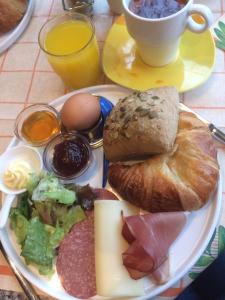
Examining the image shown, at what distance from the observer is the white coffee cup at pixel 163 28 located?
106cm

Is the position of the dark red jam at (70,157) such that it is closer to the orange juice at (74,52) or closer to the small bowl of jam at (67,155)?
the small bowl of jam at (67,155)

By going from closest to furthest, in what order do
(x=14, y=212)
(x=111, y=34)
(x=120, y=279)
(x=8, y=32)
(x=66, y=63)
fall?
(x=120, y=279)
(x=14, y=212)
(x=66, y=63)
(x=111, y=34)
(x=8, y=32)

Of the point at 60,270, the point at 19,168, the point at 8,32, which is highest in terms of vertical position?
the point at 8,32

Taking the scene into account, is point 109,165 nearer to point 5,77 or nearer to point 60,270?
point 60,270

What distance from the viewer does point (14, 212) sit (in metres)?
1.09

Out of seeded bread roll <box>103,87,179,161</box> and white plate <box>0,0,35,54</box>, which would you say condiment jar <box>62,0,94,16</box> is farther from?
seeded bread roll <box>103,87,179,161</box>

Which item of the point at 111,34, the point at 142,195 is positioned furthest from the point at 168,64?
the point at 142,195

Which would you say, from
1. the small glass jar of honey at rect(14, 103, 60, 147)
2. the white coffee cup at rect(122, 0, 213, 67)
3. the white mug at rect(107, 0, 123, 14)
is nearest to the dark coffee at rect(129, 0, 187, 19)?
the white coffee cup at rect(122, 0, 213, 67)

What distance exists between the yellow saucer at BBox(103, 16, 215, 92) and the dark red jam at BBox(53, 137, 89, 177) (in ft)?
0.82

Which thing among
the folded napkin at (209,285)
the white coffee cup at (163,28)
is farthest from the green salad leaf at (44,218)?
the white coffee cup at (163,28)

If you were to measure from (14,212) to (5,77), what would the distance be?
58cm

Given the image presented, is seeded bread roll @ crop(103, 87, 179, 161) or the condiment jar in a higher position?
the condiment jar

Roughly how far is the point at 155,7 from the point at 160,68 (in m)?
0.21

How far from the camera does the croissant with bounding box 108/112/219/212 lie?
39.0 inches
